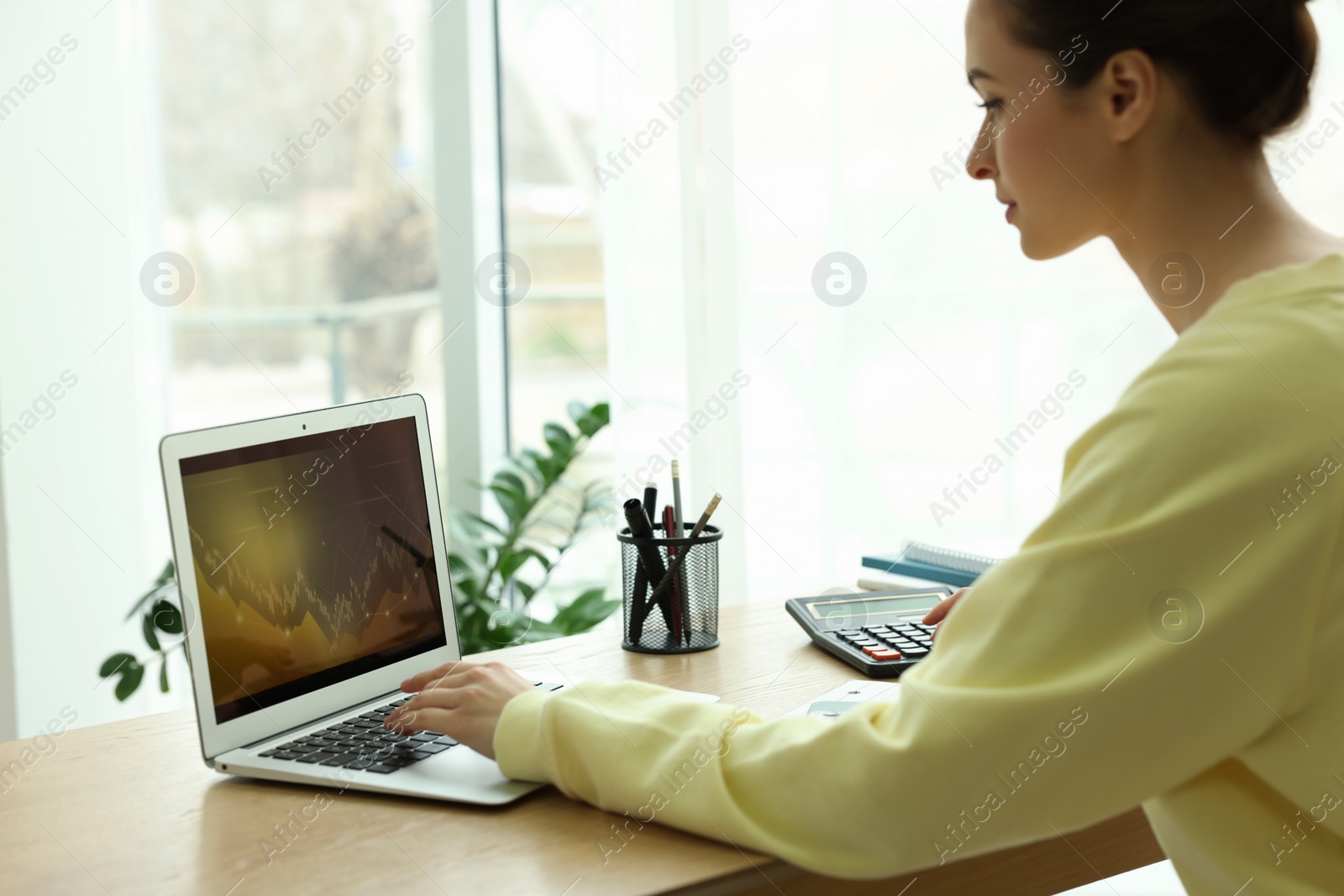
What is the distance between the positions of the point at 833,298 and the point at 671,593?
887 mm

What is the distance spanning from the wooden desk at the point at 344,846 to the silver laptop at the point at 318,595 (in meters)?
0.03

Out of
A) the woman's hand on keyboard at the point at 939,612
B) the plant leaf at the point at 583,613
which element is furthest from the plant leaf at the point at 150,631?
the woman's hand on keyboard at the point at 939,612

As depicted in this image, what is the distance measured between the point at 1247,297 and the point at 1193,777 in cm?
31

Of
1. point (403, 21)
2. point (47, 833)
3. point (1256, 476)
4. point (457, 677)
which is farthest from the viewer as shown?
point (403, 21)

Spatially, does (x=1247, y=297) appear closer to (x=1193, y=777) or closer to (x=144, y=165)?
(x=1193, y=777)

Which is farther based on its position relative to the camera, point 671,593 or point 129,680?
point 129,680

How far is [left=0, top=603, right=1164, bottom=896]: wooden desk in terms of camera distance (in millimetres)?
750

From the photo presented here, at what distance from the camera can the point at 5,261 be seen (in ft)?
6.60

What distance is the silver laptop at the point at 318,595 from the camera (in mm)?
913

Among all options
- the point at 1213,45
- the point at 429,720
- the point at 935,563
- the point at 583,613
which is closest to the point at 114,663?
the point at 583,613

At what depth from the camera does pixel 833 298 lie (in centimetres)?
198

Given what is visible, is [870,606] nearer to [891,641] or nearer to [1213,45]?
[891,641]

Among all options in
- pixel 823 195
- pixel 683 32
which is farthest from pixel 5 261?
pixel 823 195

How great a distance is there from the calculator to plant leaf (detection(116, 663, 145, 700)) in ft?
3.78
